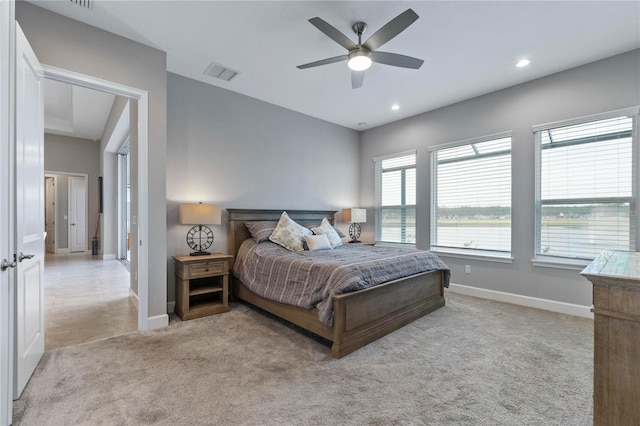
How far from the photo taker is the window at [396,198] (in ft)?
17.3

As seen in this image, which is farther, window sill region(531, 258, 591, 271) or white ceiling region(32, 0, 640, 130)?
window sill region(531, 258, 591, 271)

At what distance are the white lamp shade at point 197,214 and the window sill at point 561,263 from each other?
4134mm

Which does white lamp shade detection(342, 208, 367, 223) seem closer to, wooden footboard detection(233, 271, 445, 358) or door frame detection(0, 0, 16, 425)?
wooden footboard detection(233, 271, 445, 358)

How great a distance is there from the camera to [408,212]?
5.34 m

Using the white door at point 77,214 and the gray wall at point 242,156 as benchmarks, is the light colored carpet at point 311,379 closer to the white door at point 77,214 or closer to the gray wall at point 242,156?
the gray wall at point 242,156

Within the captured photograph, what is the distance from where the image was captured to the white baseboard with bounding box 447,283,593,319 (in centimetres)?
345

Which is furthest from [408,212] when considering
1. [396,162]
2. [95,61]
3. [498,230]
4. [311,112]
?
[95,61]

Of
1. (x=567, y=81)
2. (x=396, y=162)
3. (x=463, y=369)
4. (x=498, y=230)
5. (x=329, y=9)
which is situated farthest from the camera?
(x=396, y=162)

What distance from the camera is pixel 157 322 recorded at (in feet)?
10.0

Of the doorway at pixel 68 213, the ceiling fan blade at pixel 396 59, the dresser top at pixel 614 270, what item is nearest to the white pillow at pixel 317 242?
the ceiling fan blade at pixel 396 59

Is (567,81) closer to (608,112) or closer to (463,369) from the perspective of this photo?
(608,112)

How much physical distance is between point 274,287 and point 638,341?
106 inches

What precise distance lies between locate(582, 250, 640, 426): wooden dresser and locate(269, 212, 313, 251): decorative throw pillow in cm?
304

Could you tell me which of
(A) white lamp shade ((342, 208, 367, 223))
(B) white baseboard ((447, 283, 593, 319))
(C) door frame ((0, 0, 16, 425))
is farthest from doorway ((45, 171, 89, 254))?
(B) white baseboard ((447, 283, 593, 319))
